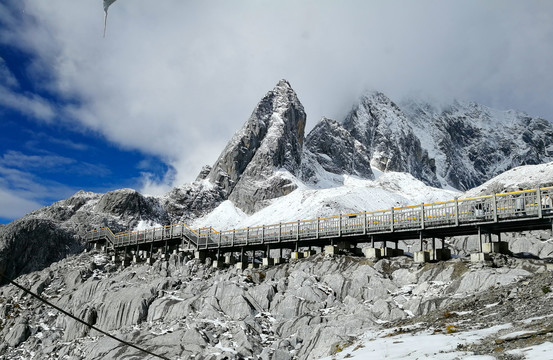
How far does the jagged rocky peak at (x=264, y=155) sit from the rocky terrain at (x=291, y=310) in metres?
81.1

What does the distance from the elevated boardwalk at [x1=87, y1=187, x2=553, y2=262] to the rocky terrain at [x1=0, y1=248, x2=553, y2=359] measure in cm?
253

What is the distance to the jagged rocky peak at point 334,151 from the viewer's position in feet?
535

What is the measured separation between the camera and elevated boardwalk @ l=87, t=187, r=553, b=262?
990 inches

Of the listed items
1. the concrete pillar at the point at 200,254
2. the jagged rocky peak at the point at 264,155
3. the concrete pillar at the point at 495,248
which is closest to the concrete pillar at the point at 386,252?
the concrete pillar at the point at 495,248

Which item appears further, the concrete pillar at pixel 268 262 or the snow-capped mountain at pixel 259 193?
the snow-capped mountain at pixel 259 193

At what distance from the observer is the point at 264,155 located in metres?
132

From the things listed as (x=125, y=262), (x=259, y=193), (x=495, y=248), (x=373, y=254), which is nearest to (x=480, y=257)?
(x=495, y=248)

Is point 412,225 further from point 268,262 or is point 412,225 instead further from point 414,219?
point 268,262

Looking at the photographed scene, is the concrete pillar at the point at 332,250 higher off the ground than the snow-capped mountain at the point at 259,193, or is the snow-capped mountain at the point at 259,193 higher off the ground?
the snow-capped mountain at the point at 259,193

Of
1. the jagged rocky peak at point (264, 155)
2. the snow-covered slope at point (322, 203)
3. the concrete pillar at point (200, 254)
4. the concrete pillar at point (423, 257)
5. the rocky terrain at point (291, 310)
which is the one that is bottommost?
the rocky terrain at point (291, 310)

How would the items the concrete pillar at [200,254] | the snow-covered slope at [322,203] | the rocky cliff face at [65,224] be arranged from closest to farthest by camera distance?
the concrete pillar at [200,254] < the rocky cliff face at [65,224] < the snow-covered slope at [322,203]

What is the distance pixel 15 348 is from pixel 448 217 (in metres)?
33.8

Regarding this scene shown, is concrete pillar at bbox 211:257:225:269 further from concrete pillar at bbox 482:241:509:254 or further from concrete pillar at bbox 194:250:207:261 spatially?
concrete pillar at bbox 482:241:509:254

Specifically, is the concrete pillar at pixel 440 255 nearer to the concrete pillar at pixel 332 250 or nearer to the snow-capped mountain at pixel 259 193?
the concrete pillar at pixel 332 250
